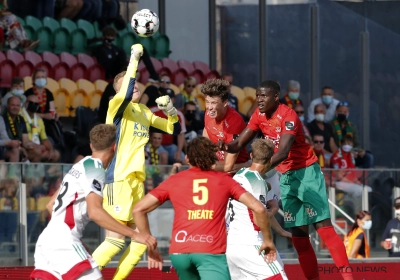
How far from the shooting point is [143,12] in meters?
11.5

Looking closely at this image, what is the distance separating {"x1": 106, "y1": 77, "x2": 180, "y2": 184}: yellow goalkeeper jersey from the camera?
374 inches

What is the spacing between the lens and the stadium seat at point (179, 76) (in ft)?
63.8

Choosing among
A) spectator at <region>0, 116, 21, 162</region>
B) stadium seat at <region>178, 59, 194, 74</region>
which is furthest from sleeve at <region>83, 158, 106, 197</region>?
stadium seat at <region>178, 59, 194, 74</region>

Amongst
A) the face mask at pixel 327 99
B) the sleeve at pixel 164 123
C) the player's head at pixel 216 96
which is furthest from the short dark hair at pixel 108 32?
the sleeve at pixel 164 123

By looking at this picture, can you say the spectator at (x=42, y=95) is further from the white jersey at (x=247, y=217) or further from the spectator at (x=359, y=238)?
the white jersey at (x=247, y=217)

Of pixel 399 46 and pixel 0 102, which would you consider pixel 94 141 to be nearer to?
pixel 0 102

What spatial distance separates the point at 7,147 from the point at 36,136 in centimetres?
75

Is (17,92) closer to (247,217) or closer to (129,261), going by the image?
(129,261)

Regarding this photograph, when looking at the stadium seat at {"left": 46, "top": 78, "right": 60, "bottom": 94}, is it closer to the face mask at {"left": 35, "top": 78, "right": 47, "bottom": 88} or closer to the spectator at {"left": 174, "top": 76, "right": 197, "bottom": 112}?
the face mask at {"left": 35, "top": 78, "right": 47, "bottom": 88}

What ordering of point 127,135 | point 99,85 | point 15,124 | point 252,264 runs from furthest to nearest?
1. point 99,85
2. point 15,124
3. point 127,135
4. point 252,264

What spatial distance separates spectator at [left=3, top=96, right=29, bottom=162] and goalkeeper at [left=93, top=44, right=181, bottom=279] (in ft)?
17.2

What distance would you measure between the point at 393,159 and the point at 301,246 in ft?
39.6

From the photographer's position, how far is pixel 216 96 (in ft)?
33.1

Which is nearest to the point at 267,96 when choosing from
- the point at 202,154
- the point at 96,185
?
the point at 202,154
